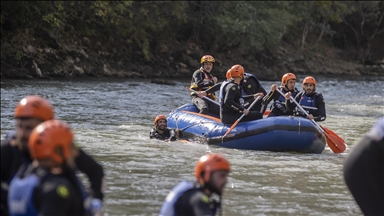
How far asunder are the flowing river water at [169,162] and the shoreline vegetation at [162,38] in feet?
25.1

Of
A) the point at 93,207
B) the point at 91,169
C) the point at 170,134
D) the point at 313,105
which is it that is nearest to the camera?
the point at 93,207

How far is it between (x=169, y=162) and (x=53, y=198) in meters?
7.07

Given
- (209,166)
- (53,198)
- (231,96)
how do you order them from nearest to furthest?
(53,198), (209,166), (231,96)

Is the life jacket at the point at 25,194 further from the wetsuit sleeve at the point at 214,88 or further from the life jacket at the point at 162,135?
the wetsuit sleeve at the point at 214,88

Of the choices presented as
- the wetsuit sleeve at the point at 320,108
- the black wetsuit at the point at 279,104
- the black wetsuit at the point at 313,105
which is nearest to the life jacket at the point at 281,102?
the black wetsuit at the point at 279,104

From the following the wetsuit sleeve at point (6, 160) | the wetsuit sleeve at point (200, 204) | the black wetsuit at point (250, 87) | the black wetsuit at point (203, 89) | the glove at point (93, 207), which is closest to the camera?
the glove at point (93, 207)

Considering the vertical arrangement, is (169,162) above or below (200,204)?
below

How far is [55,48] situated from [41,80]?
447 centimetres

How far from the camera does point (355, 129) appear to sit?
1644 cm

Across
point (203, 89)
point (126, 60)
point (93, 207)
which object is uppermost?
point (93, 207)

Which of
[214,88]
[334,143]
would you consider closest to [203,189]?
[334,143]

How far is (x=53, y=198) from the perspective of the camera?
3584 millimetres

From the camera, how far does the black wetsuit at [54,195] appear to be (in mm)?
3588

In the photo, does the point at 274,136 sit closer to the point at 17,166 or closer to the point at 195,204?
the point at 195,204
